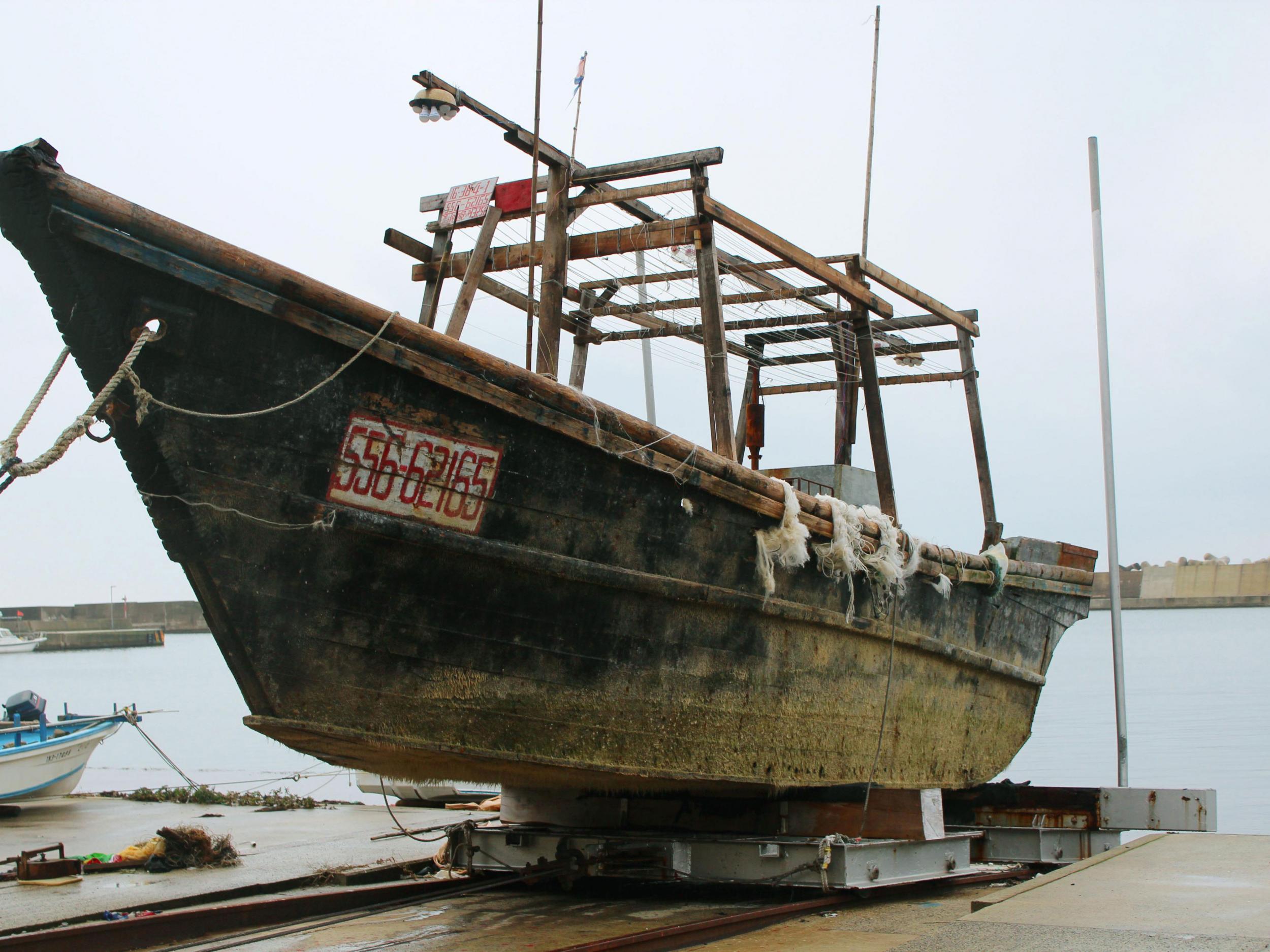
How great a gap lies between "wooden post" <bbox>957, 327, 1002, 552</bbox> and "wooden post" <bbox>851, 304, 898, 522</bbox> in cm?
176

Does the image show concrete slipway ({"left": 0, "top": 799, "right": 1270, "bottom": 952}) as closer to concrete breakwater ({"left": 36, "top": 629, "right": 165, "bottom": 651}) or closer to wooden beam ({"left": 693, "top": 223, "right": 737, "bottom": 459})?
wooden beam ({"left": 693, "top": 223, "right": 737, "bottom": 459})

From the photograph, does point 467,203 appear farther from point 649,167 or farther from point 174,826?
point 174,826

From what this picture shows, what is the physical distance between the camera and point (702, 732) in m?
5.47

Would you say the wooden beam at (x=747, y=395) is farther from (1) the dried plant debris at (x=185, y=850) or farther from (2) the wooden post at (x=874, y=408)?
(1) the dried plant debris at (x=185, y=850)

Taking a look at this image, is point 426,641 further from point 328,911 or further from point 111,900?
point 111,900

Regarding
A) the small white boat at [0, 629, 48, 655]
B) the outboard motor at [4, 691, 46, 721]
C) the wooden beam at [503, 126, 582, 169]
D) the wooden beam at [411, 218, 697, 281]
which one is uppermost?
the wooden beam at [503, 126, 582, 169]

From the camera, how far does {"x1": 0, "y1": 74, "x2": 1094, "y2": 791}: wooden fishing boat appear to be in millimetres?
4199

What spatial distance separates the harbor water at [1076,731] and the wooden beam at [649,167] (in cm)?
670

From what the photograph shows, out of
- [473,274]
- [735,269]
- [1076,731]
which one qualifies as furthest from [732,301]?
[1076,731]

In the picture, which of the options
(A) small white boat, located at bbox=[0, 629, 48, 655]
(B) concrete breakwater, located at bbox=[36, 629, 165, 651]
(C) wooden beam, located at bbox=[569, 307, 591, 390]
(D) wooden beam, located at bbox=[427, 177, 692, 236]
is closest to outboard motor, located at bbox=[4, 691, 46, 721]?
(C) wooden beam, located at bbox=[569, 307, 591, 390]

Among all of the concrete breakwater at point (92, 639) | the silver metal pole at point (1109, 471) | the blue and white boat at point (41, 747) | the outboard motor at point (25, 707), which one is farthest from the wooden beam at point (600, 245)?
the concrete breakwater at point (92, 639)

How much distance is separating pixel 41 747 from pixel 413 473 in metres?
9.15

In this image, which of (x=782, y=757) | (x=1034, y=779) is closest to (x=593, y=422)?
(x=782, y=757)

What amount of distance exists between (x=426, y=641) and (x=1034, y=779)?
16.9 meters
